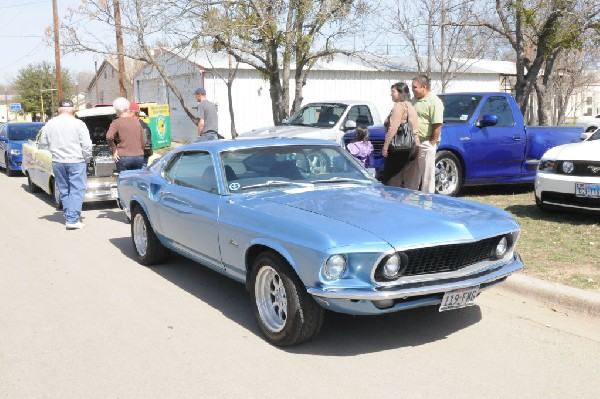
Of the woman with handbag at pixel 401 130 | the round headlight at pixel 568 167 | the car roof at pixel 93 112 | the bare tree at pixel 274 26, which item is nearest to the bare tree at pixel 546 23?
the bare tree at pixel 274 26

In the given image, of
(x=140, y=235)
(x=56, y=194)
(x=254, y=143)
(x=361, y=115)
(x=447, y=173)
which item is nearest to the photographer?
(x=254, y=143)

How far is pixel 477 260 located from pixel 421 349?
2.48 feet

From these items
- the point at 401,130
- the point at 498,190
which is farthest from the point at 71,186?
the point at 498,190

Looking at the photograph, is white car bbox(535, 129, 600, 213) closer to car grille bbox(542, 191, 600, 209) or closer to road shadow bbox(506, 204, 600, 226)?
car grille bbox(542, 191, 600, 209)

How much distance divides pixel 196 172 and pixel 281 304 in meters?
1.92

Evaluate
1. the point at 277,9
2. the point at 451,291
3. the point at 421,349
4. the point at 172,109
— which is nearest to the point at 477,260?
the point at 451,291

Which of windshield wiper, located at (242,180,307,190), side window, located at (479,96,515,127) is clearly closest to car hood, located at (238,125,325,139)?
side window, located at (479,96,515,127)

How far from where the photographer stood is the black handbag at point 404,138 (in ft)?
25.4

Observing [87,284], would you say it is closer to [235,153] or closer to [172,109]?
[235,153]

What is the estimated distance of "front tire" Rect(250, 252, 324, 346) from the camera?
441 centimetres

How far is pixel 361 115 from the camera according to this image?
12734 mm

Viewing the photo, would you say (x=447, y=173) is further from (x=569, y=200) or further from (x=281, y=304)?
(x=281, y=304)

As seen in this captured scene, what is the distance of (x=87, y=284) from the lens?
650cm

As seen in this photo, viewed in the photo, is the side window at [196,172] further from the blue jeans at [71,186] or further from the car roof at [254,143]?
the blue jeans at [71,186]
